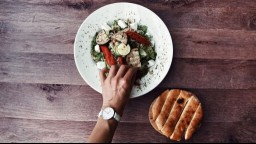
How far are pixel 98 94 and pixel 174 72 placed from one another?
386 millimetres

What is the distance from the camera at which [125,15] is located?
1620 millimetres

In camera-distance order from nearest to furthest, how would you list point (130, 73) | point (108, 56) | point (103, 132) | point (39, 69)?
point (103, 132), point (130, 73), point (108, 56), point (39, 69)

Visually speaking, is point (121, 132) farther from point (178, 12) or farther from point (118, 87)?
point (178, 12)

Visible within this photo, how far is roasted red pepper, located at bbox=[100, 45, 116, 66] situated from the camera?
1553 mm

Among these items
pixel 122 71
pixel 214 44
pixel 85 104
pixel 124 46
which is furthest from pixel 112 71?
pixel 214 44

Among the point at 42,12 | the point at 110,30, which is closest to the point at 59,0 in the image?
the point at 42,12

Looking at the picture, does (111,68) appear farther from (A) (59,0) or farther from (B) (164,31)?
(A) (59,0)

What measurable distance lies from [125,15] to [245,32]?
62 cm

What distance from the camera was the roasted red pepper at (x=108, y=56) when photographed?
1.55 m

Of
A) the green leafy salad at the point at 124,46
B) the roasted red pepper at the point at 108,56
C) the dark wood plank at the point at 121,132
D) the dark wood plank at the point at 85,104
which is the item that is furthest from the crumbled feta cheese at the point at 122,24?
the dark wood plank at the point at 121,132

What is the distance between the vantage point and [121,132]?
158cm

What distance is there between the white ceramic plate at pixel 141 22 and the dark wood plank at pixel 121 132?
0.63 ft

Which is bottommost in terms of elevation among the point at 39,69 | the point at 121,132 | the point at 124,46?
the point at 121,132

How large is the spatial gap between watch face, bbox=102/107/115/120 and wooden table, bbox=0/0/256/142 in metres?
0.21
